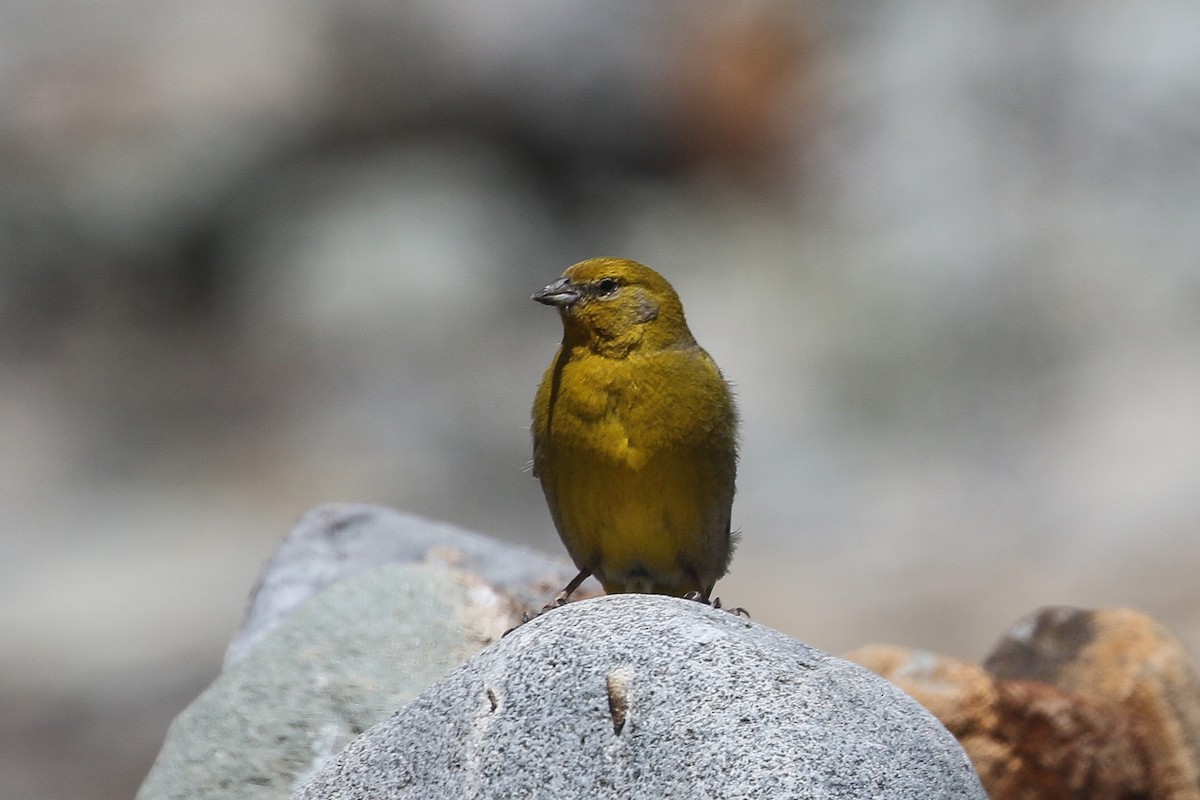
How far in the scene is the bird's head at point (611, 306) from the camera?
661 centimetres

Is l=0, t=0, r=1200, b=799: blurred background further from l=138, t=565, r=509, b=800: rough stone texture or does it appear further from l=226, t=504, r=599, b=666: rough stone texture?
l=138, t=565, r=509, b=800: rough stone texture

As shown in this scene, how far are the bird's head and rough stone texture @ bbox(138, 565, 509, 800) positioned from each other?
1144 mm

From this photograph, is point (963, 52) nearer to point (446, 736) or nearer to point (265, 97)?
point (265, 97)

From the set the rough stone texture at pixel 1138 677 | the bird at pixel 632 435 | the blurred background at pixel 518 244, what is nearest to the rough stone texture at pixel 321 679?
the bird at pixel 632 435

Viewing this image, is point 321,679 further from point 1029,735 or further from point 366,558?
point 1029,735

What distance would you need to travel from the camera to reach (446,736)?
16.0 feet

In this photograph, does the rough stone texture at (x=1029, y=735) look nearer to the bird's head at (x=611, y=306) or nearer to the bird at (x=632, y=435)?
the bird at (x=632, y=435)

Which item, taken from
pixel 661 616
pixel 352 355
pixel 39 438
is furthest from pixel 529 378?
pixel 661 616

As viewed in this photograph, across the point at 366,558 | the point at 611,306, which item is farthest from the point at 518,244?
the point at 611,306

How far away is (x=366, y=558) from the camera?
8.00m

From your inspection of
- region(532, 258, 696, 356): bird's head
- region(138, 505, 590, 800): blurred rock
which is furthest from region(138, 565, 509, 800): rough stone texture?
region(532, 258, 696, 356): bird's head

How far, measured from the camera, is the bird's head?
6605 mm

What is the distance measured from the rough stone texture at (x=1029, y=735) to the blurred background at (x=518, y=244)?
10.2 metres

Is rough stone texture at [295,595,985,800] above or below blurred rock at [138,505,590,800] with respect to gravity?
below
